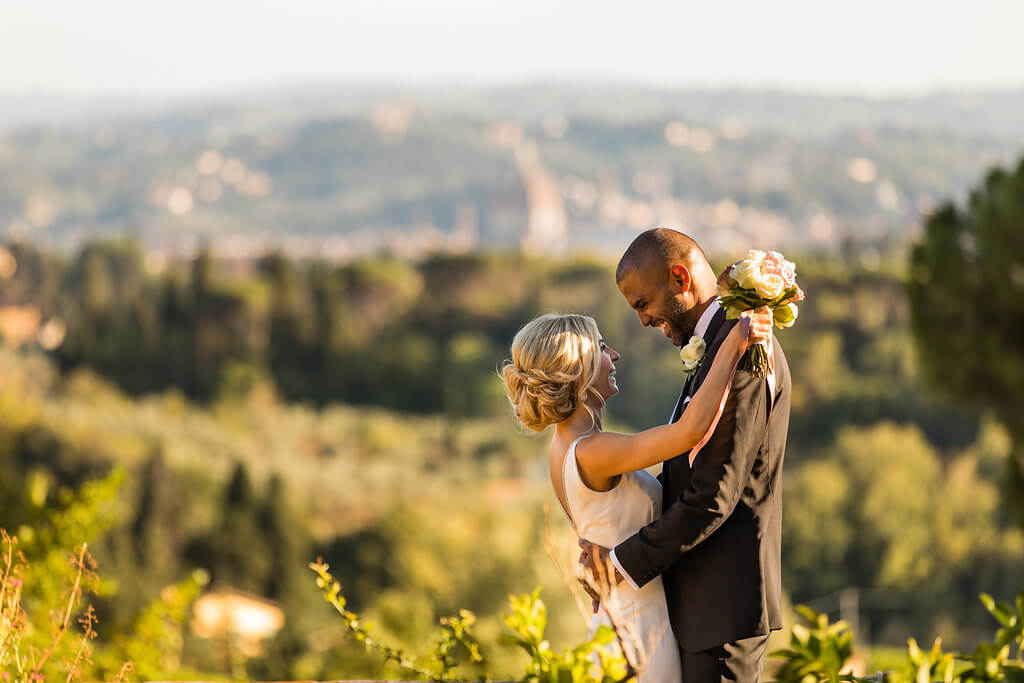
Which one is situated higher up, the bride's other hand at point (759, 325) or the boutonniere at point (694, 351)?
the bride's other hand at point (759, 325)

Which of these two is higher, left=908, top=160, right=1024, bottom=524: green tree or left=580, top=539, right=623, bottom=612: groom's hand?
left=580, top=539, right=623, bottom=612: groom's hand

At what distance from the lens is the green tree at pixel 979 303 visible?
420 inches

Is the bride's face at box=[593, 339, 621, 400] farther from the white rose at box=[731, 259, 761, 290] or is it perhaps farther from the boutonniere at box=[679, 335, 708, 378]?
the white rose at box=[731, 259, 761, 290]

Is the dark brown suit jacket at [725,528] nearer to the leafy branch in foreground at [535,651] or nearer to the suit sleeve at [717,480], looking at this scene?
the suit sleeve at [717,480]

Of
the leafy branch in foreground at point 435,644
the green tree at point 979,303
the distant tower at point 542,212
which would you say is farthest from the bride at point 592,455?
the distant tower at point 542,212

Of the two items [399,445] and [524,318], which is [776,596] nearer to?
[399,445]

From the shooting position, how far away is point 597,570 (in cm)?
185

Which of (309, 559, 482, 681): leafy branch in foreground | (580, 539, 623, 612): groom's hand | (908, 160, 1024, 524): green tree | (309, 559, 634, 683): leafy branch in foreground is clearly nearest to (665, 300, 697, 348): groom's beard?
(580, 539, 623, 612): groom's hand

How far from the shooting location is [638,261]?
1.78 metres

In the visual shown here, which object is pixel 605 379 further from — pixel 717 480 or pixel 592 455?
pixel 717 480

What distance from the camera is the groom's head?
1.77m

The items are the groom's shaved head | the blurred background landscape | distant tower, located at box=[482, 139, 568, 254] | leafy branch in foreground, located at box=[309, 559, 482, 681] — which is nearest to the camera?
the groom's shaved head

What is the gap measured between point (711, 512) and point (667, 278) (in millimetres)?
373

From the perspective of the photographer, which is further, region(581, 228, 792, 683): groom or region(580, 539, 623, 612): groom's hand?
region(580, 539, 623, 612): groom's hand
